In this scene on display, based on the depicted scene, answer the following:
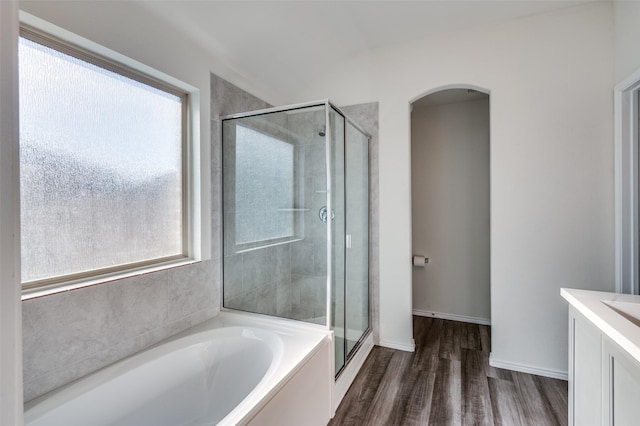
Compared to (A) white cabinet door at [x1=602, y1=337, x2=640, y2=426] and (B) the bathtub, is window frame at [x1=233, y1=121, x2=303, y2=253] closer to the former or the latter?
(B) the bathtub

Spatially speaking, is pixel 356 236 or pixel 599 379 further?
pixel 356 236

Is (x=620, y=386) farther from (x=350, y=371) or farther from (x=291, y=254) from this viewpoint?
(x=291, y=254)

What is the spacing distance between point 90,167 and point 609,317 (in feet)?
7.60

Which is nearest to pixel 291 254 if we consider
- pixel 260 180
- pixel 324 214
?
pixel 324 214

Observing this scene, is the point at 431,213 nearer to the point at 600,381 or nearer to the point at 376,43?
the point at 376,43

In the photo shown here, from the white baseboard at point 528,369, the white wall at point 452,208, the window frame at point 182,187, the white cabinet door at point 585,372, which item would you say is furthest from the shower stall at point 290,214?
the white wall at point 452,208

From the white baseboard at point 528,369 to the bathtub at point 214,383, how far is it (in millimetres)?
1474

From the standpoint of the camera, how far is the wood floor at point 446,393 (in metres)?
1.83

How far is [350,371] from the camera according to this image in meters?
2.22

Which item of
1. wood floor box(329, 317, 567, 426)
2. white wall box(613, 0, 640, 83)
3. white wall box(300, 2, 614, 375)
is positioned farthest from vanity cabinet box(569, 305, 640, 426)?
white wall box(613, 0, 640, 83)

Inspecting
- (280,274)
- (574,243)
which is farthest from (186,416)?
(574,243)

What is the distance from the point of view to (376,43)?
9.00 feet

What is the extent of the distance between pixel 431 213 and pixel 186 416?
3.04 meters

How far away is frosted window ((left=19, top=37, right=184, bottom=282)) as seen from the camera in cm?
128
